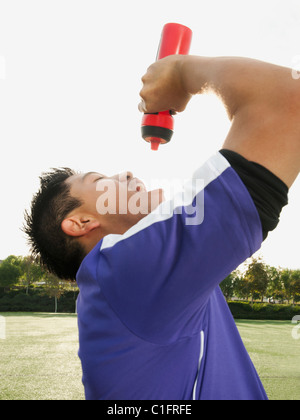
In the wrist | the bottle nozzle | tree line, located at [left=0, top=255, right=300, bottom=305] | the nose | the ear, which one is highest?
the wrist

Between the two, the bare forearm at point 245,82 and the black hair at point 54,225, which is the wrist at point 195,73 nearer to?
the bare forearm at point 245,82

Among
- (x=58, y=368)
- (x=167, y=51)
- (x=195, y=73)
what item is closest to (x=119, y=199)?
(x=167, y=51)

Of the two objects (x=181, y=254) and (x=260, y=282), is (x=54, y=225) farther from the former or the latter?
(x=260, y=282)

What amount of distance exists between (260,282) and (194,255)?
43.2 m

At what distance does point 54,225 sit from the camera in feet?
6.51

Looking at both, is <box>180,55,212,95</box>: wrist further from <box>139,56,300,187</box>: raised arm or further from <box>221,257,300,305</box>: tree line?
<box>221,257,300,305</box>: tree line

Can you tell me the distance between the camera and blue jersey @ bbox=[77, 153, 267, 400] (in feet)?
2.67

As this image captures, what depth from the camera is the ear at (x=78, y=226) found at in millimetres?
1755

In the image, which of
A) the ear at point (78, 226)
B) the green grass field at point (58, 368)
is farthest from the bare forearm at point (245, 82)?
the green grass field at point (58, 368)

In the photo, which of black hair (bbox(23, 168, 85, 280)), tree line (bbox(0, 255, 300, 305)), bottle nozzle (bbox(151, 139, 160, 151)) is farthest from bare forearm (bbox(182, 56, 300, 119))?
tree line (bbox(0, 255, 300, 305))

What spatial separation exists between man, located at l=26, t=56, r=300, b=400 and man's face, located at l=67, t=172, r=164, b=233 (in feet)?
1.74

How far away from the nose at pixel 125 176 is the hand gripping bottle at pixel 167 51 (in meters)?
0.36

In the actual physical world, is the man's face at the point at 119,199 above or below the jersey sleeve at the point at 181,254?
above
